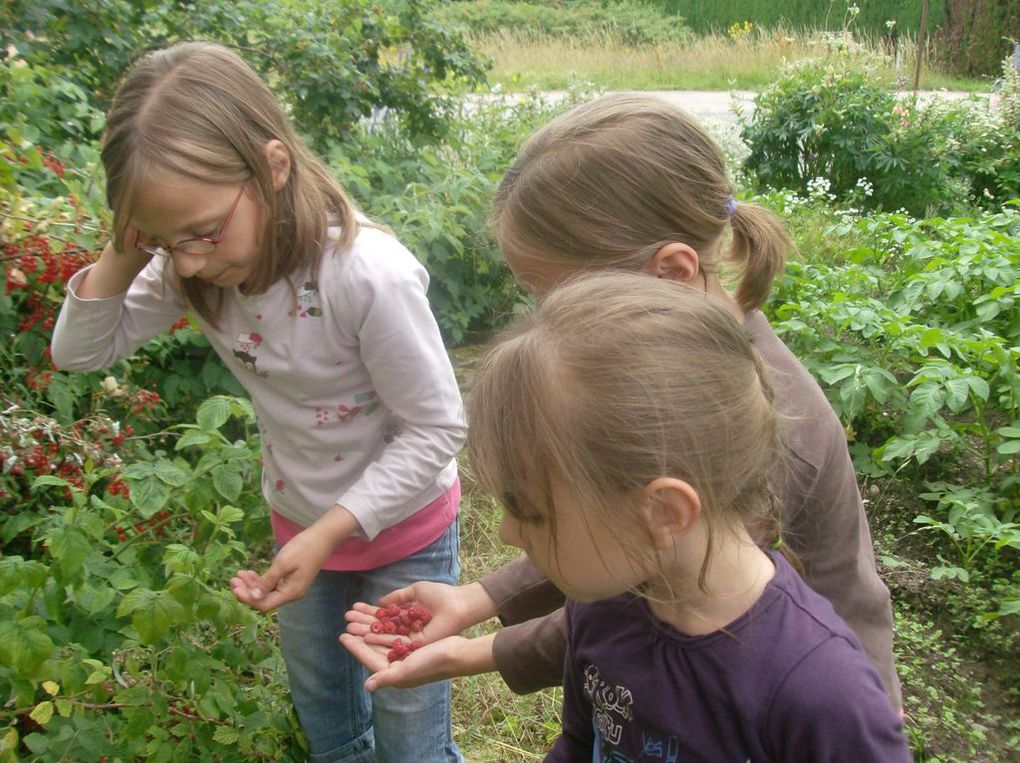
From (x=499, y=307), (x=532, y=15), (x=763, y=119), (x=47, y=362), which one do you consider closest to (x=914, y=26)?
(x=532, y=15)

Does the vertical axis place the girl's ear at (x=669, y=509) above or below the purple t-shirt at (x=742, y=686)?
above

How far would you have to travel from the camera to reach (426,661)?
5.36 ft

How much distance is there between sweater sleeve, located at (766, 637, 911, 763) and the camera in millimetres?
1063

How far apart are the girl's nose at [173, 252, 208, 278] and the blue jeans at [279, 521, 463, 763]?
0.69 m

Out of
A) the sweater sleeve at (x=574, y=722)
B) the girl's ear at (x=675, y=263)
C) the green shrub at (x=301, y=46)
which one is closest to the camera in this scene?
the sweater sleeve at (x=574, y=722)

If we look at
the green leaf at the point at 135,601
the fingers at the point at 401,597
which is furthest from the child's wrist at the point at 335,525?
the green leaf at the point at 135,601

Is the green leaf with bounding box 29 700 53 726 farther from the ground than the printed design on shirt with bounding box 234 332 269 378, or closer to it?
closer to it

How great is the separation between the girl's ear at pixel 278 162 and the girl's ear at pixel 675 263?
27.9 inches

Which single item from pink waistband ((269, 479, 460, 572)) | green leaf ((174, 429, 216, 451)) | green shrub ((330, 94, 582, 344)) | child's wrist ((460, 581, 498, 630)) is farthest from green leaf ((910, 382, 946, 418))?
green leaf ((174, 429, 216, 451))

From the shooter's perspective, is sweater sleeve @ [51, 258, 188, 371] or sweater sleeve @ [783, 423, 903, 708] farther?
sweater sleeve @ [51, 258, 188, 371]

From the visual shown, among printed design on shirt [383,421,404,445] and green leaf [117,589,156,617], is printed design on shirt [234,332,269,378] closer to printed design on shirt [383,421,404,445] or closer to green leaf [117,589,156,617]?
printed design on shirt [383,421,404,445]

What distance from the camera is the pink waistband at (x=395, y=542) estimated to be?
1978mm

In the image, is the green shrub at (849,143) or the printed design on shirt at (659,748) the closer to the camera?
the printed design on shirt at (659,748)

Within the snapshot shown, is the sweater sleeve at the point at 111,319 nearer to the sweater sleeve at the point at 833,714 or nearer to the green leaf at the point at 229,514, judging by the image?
the green leaf at the point at 229,514
